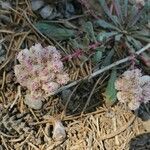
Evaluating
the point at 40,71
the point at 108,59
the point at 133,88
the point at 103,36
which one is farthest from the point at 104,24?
the point at 40,71

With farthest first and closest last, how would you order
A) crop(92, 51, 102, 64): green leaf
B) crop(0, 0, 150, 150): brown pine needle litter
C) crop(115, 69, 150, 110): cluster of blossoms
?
crop(92, 51, 102, 64): green leaf
crop(0, 0, 150, 150): brown pine needle litter
crop(115, 69, 150, 110): cluster of blossoms

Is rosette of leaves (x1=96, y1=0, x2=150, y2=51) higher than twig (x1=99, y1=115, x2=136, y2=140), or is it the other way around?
rosette of leaves (x1=96, y1=0, x2=150, y2=51)

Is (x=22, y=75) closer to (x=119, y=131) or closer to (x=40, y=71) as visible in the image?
(x=40, y=71)

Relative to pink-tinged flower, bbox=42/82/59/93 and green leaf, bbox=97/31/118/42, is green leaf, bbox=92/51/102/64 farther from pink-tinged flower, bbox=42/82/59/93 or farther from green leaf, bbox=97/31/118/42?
pink-tinged flower, bbox=42/82/59/93

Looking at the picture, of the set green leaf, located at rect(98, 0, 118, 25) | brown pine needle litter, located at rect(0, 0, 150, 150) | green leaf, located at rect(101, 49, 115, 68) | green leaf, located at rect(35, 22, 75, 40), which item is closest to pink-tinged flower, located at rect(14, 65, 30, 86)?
brown pine needle litter, located at rect(0, 0, 150, 150)

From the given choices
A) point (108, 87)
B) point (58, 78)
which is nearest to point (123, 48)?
point (108, 87)

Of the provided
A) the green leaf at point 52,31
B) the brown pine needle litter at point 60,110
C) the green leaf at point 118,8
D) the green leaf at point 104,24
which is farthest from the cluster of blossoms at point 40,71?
the green leaf at point 118,8
